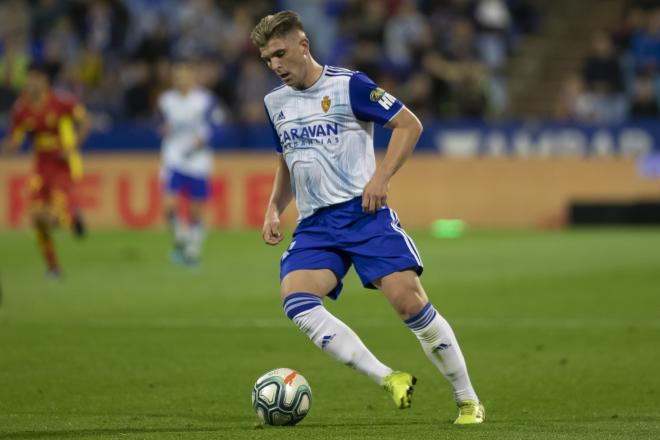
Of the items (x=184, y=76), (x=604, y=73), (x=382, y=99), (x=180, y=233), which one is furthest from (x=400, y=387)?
(x=604, y=73)

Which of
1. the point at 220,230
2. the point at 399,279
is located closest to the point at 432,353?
the point at 399,279

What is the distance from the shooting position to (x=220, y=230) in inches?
952

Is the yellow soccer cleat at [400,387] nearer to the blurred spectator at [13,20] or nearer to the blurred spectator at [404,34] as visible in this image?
the blurred spectator at [404,34]

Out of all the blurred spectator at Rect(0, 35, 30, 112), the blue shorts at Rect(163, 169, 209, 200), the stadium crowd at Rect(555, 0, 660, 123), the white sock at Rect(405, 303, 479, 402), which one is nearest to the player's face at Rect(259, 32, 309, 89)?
the white sock at Rect(405, 303, 479, 402)

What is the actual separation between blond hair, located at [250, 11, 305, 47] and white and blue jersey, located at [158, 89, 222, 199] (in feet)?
37.5

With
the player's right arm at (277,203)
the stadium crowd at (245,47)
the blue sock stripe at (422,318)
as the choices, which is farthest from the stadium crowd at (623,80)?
the blue sock stripe at (422,318)

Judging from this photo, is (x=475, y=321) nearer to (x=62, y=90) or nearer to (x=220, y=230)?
(x=220, y=230)

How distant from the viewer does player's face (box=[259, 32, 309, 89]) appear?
6.87 metres

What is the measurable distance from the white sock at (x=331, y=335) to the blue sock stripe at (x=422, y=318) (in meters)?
0.26

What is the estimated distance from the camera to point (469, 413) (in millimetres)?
6961

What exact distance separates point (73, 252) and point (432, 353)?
13.6 m

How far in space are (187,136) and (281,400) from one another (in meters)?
12.0

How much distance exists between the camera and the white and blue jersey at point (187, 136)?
1842 cm

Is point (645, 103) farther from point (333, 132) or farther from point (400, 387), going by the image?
point (400, 387)
